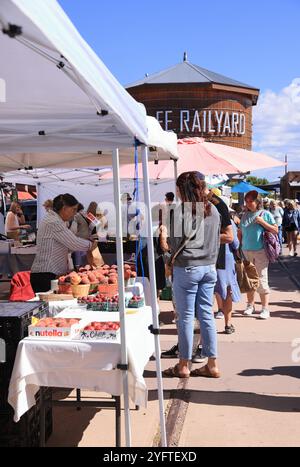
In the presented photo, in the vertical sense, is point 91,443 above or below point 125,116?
below

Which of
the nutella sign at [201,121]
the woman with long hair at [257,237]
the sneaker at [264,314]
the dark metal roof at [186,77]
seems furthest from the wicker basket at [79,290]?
the dark metal roof at [186,77]

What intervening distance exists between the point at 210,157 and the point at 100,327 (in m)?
4.08

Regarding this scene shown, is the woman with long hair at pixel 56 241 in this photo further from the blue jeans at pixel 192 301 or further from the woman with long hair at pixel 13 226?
the woman with long hair at pixel 13 226

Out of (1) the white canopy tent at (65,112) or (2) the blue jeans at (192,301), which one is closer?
(1) the white canopy tent at (65,112)

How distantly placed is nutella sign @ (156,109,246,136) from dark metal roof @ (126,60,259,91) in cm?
142

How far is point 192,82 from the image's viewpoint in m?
26.1

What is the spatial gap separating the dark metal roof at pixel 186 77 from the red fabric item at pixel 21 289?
71.9ft

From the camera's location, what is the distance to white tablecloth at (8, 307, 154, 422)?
3426 millimetres

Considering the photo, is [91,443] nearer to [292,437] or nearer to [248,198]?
[292,437]

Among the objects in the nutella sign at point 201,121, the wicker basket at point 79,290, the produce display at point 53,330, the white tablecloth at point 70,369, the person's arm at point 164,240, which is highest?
the nutella sign at point 201,121

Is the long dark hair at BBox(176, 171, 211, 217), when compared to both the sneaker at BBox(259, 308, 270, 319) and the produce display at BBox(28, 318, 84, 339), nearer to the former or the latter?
the produce display at BBox(28, 318, 84, 339)

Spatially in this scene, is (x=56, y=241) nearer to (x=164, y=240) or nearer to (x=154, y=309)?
(x=164, y=240)

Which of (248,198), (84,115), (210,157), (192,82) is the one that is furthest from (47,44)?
(192,82)

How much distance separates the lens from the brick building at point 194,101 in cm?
2605
